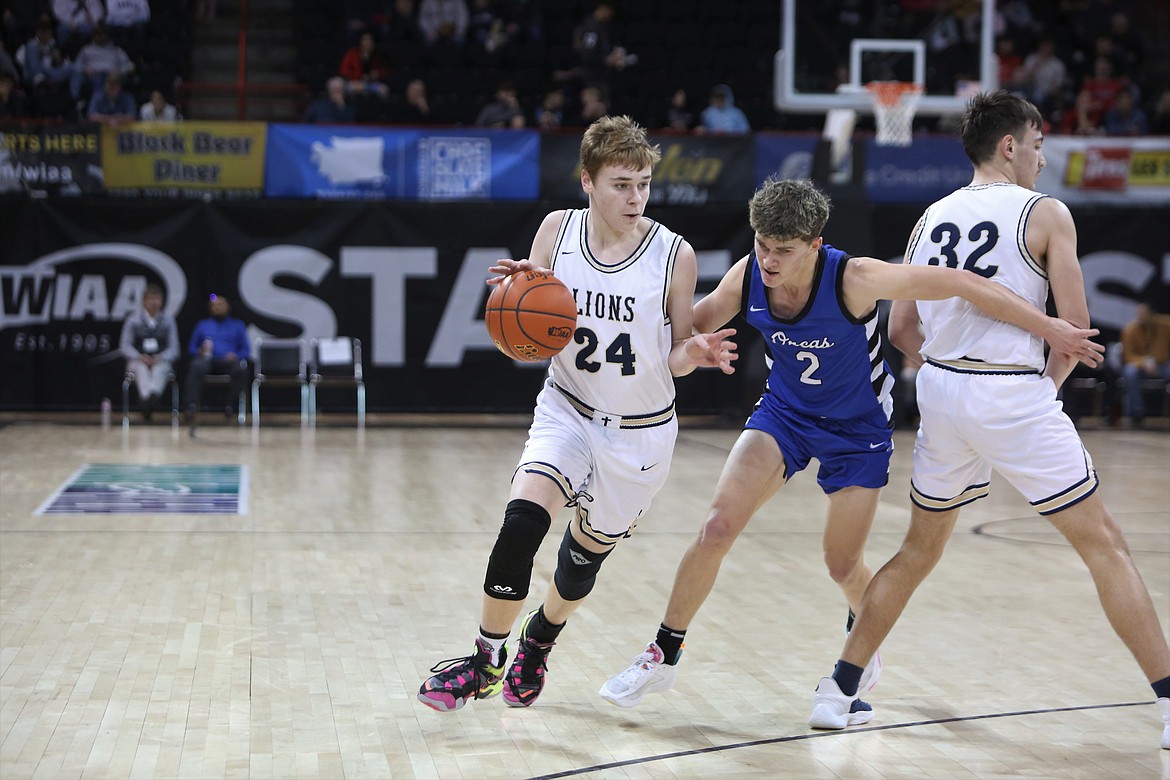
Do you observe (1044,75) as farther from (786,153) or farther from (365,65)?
(365,65)

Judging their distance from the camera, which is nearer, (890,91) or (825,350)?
(825,350)

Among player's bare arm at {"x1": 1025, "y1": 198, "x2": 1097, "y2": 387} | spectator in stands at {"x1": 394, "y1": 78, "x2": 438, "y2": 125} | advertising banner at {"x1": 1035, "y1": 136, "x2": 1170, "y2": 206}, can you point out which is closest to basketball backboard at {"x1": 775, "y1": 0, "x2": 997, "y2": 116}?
advertising banner at {"x1": 1035, "y1": 136, "x2": 1170, "y2": 206}

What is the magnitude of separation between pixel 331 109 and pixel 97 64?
3018mm

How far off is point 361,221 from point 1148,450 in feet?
28.5

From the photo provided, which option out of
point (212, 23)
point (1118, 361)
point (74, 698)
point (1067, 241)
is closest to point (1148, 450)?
point (1118, 361)

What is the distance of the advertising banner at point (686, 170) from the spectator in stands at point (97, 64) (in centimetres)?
518

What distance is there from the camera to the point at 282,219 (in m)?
15.1

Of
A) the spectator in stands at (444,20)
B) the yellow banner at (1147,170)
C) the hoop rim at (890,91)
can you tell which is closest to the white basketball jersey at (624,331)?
the hoop rim at (890,91)

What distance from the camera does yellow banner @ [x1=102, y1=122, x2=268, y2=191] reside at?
14461 mm

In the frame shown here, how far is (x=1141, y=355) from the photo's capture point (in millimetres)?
15789

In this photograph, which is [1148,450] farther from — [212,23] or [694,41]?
[212,23]

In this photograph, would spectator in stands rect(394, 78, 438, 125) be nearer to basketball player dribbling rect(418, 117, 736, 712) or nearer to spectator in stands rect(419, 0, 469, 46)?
spectator in stands rect(419, 0, 469, 46)

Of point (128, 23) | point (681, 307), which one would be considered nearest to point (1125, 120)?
point (128, 23)

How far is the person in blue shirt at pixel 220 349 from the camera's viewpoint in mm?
14156
